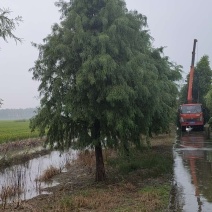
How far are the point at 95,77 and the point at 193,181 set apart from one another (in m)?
4.55

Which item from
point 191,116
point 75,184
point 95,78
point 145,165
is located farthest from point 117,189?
point 191,116

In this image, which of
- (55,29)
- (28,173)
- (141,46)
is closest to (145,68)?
(141,46)

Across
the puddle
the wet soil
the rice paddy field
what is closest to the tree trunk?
the wet soil

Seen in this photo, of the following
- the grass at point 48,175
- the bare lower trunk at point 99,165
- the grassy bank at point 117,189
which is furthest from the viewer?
the grass at point 48,175

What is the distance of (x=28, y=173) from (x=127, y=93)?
29.2 feet

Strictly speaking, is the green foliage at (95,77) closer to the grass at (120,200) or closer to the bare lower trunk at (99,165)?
the bare lower trunk at (99,165)

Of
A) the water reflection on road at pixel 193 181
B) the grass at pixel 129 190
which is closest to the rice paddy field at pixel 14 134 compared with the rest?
the grass at pixel 129 190

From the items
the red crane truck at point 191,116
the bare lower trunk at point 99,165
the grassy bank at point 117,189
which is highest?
the red crane truck at point 191,116

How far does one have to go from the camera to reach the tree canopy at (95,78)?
408 inches

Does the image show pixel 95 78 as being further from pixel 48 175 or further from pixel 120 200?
pixel 48 175

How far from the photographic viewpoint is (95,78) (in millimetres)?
10289

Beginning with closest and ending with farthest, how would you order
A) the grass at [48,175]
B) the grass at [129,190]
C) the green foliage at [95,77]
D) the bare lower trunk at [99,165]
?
the grass at [129,190]
the green foliage at [95,77]
the bare lower trunk at [99,165]
the grass at [48,175]

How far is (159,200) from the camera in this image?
337 inches

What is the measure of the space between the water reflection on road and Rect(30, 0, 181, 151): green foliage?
2.35 m
